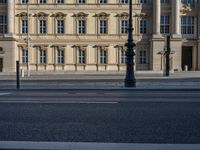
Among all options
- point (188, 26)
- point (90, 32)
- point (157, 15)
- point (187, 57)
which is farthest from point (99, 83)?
point (187, 57)

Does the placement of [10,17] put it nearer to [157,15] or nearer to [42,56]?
[42,56]

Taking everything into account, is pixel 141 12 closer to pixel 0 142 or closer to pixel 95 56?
pixel 95 56

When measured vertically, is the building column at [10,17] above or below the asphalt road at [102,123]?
above

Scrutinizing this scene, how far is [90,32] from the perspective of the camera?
210ft

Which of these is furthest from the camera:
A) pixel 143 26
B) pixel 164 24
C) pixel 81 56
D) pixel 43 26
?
pixel 164 24

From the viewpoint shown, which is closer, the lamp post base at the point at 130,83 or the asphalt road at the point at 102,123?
the asphalt road at the point at 102,123

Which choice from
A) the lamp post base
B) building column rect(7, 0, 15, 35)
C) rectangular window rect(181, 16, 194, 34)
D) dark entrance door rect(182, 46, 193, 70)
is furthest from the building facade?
the lamp post base

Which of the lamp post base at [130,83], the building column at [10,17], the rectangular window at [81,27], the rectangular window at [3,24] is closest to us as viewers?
the lamp post base at [130,83]

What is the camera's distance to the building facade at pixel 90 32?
62625 millimetres

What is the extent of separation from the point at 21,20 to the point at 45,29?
4.39 m

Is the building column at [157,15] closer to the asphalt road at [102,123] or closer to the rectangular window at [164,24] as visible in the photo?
the rectangular window at [164,24]

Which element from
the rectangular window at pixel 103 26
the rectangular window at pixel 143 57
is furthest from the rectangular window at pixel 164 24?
the rectangular window at pixel 103 26

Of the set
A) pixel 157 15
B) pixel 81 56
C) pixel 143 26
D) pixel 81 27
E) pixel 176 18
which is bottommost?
pixel 81 56

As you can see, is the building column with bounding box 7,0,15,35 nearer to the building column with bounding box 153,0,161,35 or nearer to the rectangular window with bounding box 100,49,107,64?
the rectangular window with bounding box 100,49,107,64
